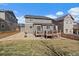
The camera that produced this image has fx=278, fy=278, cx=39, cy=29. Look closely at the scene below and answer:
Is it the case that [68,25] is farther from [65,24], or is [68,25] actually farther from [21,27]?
[21,27]

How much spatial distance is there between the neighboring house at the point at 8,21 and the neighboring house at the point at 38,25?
0.16 meters

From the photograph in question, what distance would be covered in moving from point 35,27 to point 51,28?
20 centimetres

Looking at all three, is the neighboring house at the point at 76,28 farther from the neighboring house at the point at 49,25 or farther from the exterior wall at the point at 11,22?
the exterior wall at the point at 11,22

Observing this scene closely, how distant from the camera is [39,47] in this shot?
3.52 meters

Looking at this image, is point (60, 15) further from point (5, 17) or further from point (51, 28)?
point (5, 17)

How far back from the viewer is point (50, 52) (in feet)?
11.4

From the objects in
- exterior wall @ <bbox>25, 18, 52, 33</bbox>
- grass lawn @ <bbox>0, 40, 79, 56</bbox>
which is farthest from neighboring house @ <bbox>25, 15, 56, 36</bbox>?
grass lawn @ <bbox>0, 40, 79, 56</bbox>

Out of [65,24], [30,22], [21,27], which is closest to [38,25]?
[30,22]

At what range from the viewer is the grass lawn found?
137 inches

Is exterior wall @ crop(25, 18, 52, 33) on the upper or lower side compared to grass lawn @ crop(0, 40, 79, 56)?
upper

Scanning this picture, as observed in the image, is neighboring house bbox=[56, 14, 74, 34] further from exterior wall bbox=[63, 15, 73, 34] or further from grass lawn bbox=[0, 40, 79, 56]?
grass lawn bbox=[0, 40, 79, 56]

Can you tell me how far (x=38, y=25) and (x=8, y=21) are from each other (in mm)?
390

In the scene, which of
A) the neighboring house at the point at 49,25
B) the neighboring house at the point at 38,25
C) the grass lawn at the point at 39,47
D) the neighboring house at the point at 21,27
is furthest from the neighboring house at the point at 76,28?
the neighboring house at the point at 21,27

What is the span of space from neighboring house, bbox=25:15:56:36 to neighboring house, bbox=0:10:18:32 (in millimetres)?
162
